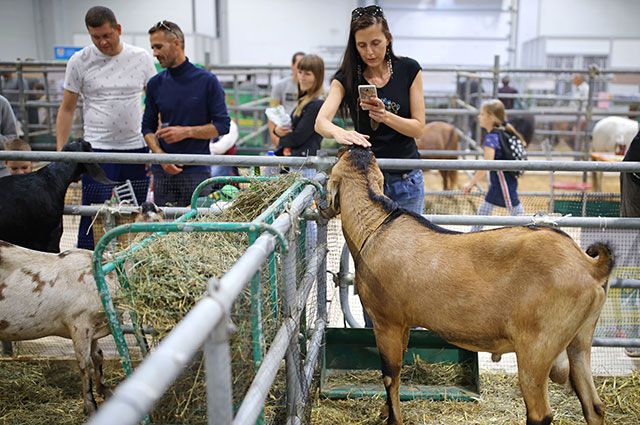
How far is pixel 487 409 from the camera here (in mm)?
3582

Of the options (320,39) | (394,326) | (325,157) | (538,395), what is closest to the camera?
(538,395)

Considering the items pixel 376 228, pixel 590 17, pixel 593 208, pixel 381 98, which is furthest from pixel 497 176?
pixel 590 17

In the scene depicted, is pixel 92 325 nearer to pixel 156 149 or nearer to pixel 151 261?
pixel 151 261

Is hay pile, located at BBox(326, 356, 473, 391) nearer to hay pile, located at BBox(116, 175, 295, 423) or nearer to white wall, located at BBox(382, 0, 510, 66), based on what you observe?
hay pile, located at BBox(116, 175, 295, 423)

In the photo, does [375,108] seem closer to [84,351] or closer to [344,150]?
[344,150]

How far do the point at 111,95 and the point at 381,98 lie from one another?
8.18 ft

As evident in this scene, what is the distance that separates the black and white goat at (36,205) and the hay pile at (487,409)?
2093 millimetres

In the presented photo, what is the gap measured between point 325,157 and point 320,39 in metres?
22.3

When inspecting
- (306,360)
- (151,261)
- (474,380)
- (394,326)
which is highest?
(151,261)

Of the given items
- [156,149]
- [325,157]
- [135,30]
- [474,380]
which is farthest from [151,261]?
[135,30]

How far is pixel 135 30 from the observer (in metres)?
22.8

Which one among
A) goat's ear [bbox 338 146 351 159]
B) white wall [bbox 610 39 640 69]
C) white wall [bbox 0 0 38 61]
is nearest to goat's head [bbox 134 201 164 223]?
goat's ear [bbox 338 146 351 159]

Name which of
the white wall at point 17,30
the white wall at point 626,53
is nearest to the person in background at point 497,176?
the white wall at point 17,30

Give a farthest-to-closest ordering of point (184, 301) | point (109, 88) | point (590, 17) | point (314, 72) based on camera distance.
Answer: point (590, 17) → point (314, 72) → point (109, 88) → point (184, 301)
